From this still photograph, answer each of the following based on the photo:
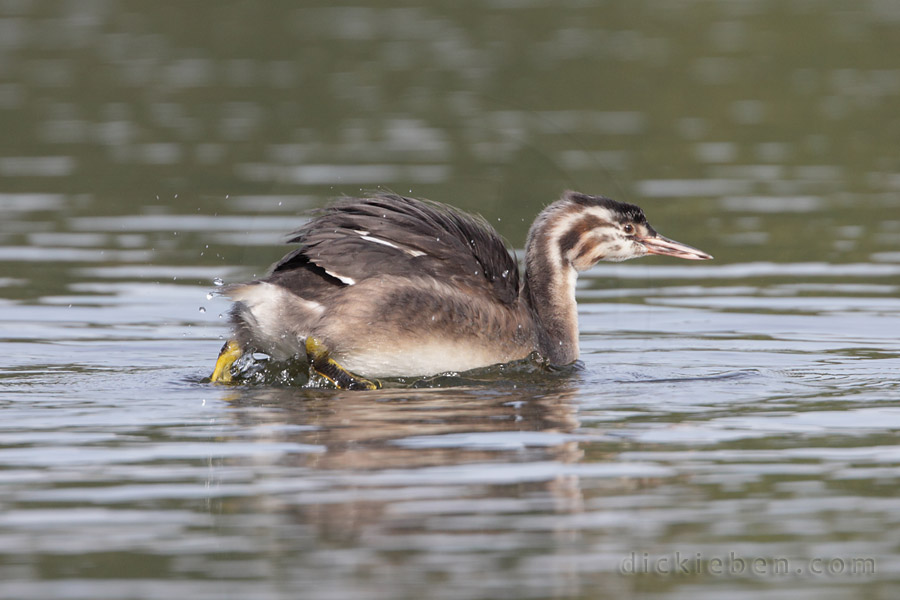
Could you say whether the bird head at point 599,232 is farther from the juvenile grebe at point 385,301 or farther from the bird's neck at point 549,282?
the juvenile grebe at point 385,301

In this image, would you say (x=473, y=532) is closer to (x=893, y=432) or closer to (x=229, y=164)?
(x=893, y=432)

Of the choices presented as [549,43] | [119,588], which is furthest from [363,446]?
[549,43]

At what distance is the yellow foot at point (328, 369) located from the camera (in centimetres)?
998

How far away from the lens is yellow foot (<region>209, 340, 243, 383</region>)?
10.3 metres

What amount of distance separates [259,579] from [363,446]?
81.1 inches

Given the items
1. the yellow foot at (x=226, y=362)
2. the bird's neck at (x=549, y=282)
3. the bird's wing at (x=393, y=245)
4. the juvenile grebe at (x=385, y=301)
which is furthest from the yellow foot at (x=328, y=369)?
the bird's neck at (x=549, y=282)

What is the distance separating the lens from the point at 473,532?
21.9ft

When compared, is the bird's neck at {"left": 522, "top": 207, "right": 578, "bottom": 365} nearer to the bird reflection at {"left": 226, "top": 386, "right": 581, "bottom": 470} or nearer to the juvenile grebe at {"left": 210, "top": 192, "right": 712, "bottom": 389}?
the juvenile grebe at {"left": 210, "top": 192, "right": 712, "bottom": 389}

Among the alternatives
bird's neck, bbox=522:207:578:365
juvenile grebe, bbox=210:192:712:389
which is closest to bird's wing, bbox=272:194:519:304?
juvenile grebe, bbox=210:192:712:389

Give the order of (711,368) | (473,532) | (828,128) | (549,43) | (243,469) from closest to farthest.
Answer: (473,532) → (243,469) → (711,368) → (828,128) → (549,43)

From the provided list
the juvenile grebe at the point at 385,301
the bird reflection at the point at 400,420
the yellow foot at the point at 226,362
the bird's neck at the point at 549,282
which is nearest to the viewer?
the bird reflection at the point at 400,420

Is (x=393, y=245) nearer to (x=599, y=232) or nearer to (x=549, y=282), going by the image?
(x=549, y=282)

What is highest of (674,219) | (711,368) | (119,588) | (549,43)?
(549,43)

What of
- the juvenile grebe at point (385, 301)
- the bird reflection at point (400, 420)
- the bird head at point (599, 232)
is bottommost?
the bird reflection at point (400, 420)
